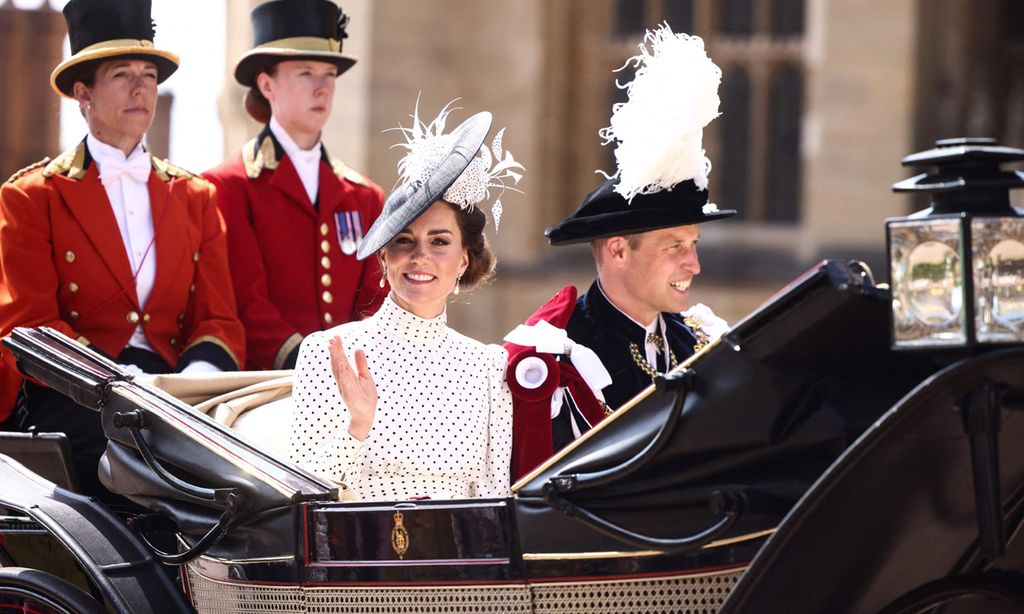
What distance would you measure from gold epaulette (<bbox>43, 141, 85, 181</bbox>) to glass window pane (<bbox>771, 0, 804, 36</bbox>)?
26.8 ft

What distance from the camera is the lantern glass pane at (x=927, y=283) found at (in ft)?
9.80

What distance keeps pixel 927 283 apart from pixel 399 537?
1193 millimetres

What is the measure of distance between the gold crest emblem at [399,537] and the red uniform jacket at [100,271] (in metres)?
1.40

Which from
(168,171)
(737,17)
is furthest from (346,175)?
(737,17)

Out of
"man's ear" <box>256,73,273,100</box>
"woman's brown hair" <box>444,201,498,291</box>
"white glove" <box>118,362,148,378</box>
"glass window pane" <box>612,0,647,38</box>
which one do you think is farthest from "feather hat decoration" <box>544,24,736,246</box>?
"glass window pane" <box>612,0,647,38</box>

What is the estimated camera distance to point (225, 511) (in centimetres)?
380

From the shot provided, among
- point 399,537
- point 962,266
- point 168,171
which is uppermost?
point 168,171

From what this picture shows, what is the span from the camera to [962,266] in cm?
296

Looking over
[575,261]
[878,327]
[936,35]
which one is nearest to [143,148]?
[878,327]

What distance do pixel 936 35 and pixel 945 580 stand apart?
32.2ft

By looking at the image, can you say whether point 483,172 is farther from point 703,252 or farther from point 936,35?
point 936,35

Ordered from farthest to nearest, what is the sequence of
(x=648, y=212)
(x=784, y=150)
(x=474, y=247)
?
(x=784, y=150) → (x=648, y=212) → (x=474, y=247)

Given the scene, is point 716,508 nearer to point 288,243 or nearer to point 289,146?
point 288,243

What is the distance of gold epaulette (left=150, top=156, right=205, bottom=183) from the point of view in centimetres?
507
